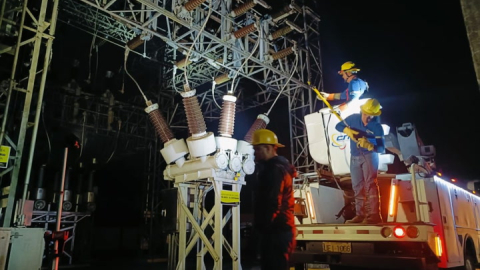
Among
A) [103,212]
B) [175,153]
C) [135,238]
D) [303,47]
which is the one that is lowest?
[135,238]

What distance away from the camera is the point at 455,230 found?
5855 mm

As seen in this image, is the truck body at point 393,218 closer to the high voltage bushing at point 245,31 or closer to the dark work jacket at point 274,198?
the dark work jacket at point 274,198

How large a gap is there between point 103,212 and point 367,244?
603 inches

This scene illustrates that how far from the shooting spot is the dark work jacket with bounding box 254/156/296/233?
3771mm

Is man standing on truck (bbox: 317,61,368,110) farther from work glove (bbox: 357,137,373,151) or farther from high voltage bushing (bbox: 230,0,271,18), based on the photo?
high voltage bushing (bbox: 230,0,271,18)

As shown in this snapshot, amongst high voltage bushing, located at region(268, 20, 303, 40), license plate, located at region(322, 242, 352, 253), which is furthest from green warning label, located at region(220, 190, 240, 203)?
high voltage bushing, located at region(268, 20, 303, 40)

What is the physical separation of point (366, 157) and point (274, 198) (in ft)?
7.52

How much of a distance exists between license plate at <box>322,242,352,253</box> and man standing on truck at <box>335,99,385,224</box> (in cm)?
41

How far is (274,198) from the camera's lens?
3.81 metres

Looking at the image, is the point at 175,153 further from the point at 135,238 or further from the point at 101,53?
the point at 135,238

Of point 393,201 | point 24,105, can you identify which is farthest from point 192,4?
point 393,201

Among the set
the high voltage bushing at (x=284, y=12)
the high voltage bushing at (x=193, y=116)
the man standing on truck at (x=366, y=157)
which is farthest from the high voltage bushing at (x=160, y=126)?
the high voltage bushing at (x=284, y=12)

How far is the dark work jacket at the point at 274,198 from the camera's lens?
12.4ft

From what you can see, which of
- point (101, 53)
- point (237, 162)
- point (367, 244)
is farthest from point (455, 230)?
point (101, 53)
